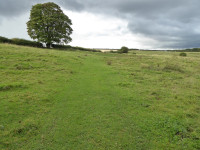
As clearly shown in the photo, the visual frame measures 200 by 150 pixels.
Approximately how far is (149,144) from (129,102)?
3543mm

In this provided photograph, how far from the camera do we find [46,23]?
117 ft

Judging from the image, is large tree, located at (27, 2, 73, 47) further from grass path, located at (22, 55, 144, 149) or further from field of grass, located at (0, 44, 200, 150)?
grass path, located at (22, 55, 144, 149)

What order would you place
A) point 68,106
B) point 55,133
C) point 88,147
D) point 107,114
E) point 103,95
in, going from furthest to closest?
point 103,95 < point 68,106 < point 107,114 < point 55,133 < point 88,147

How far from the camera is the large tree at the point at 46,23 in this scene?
35.7m

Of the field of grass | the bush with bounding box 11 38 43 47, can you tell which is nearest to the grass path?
the field of grass

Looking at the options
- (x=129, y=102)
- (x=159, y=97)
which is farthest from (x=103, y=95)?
(x=159, y=97)

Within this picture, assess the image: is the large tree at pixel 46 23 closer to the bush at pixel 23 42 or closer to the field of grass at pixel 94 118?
the bush at pixel 23 42

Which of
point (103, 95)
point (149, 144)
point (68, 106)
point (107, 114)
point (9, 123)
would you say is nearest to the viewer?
point (149, 144)

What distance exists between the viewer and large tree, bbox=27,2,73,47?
35656 mm

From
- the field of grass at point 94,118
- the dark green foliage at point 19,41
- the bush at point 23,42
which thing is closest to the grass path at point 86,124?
the field of grass at point 94,118

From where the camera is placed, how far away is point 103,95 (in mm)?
9062

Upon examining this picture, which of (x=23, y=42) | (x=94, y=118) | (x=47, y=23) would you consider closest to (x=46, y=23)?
(x=47, y=23)

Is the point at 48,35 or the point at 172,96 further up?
the point at 48,35

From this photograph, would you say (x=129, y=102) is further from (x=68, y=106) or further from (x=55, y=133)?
(x=55, y=133)
